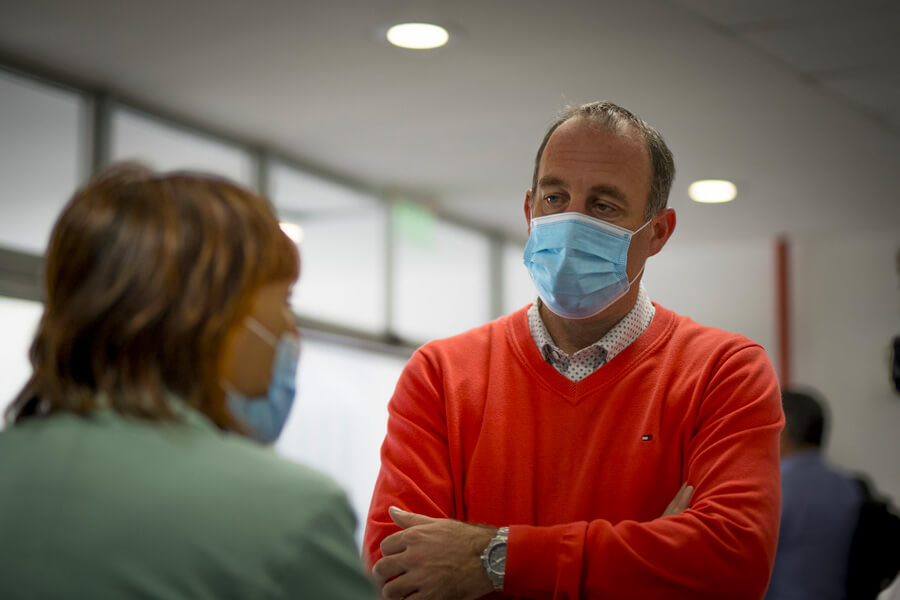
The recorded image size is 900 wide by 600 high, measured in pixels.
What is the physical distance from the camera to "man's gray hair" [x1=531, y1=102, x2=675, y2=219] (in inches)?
77.0

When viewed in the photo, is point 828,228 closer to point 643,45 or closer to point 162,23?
point 643,45

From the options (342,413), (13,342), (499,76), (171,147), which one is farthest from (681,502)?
(342,413)

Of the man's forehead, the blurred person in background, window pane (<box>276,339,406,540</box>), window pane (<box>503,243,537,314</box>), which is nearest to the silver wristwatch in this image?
the blurred person in background

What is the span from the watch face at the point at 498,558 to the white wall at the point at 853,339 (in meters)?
5.68

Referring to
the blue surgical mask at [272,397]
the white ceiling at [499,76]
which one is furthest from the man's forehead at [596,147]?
the white ceiling at [499,76]

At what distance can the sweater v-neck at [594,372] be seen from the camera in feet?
5.98

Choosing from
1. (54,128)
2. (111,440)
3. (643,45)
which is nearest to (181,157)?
(54,128)

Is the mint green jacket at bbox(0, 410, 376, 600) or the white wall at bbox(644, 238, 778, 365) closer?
the mint green jacket at bbox(0, 410, 376, 600)

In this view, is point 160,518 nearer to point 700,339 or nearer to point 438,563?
point 438,563

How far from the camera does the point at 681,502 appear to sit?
168 cm

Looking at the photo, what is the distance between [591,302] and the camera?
6.23 ft

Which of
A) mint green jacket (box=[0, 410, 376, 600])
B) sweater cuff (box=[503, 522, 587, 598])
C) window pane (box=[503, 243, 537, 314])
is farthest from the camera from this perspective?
window pane (box=[503, 243, 537, 314])

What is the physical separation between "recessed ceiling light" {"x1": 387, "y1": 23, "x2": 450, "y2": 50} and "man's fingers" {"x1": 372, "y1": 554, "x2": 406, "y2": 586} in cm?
262

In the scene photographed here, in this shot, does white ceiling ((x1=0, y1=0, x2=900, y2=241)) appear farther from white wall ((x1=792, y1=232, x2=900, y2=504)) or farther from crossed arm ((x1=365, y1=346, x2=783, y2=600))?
crossed arm ((x1=365, y1=346, x2=783, y2=600))
